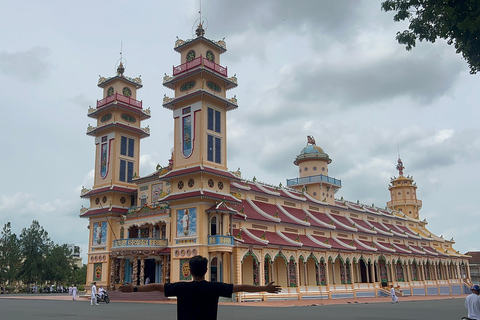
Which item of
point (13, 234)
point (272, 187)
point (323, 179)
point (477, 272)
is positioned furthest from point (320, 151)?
point (477, 272)

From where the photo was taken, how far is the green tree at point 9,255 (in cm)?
6050

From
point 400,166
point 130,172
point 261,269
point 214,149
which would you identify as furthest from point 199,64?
point 400,166

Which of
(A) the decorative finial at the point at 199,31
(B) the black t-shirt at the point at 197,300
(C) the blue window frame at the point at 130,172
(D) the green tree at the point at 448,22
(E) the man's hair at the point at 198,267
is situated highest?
(A) the decorative finial at the point at 199,31

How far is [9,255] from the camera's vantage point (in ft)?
199

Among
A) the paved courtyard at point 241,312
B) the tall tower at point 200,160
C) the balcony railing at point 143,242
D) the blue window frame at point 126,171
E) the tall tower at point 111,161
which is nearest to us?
the paved courtyard at point 241,312

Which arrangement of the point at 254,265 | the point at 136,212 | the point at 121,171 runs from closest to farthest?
Result: 1. the point at 254,265
2. the point at 136,212
3. the point at 121,171

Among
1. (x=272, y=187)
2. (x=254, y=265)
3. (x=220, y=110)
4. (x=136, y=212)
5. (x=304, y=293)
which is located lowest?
(x=304, y=293)

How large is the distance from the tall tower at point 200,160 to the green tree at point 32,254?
1399 inches

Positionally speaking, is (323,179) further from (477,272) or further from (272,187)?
(477,272)

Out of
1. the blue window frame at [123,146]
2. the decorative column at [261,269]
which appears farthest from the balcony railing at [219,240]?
the blue window frame at [123,146]

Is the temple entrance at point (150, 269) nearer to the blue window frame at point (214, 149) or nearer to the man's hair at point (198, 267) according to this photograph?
the blue window frame at point (214, 149)

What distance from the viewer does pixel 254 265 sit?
3856cm

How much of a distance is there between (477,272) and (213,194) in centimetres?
7480

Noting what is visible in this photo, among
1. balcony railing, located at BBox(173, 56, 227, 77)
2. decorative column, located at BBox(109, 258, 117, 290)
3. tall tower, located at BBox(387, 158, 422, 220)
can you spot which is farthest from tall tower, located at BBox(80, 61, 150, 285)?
tall tower, located at BBox(387, 158, 422, 220)
